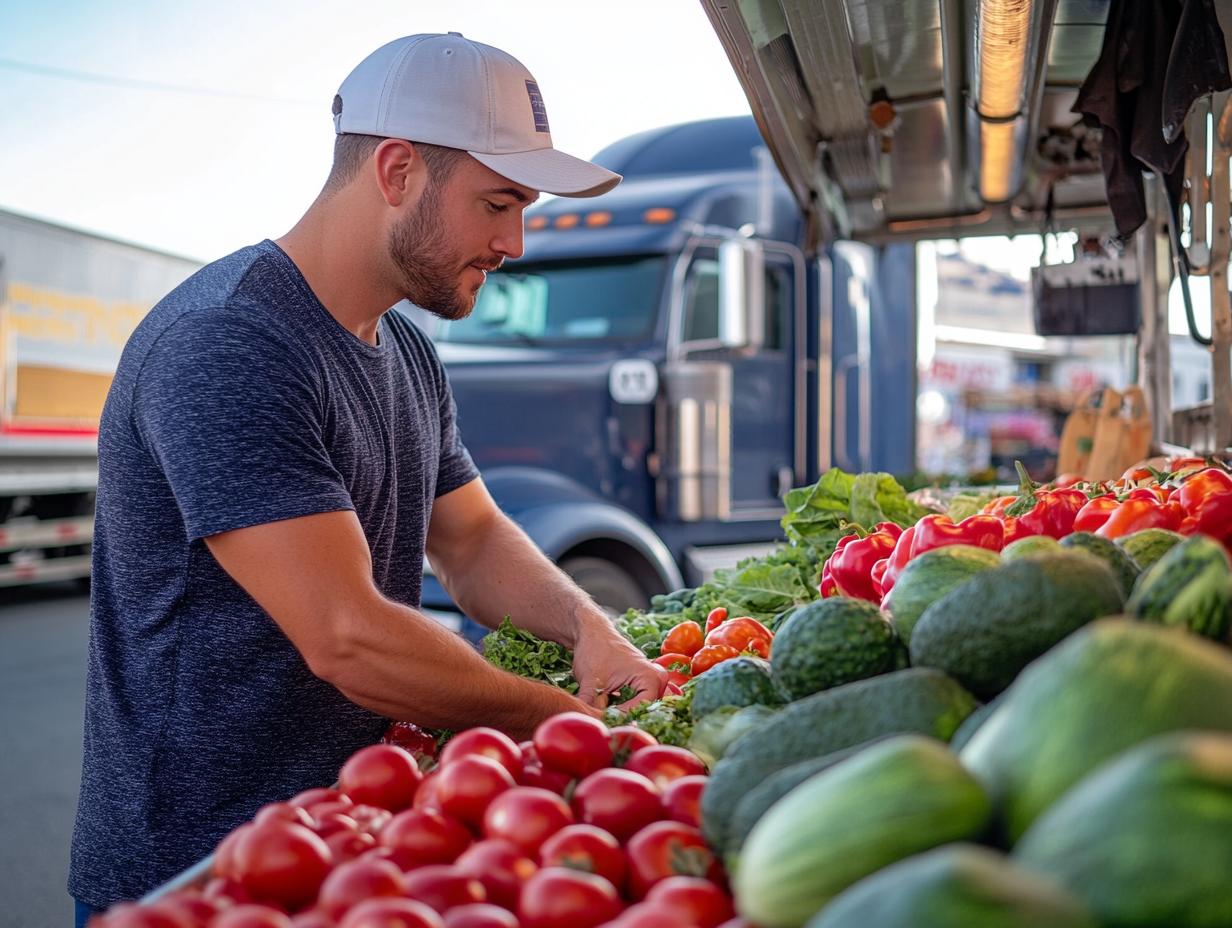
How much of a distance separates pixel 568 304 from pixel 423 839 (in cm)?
615

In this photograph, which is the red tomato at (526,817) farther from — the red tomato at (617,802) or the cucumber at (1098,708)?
the cucumber at (1098,708)

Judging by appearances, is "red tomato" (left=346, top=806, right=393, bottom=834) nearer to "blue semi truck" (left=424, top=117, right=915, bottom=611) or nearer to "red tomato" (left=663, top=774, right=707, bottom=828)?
"red tomato" (left=663, top=774, right=707, bottom=828)

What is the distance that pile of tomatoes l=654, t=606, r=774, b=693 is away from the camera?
101 inches

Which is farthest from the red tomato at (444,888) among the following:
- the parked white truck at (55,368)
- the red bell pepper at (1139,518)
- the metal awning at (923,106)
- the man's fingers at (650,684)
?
the parked white truck at (55,368)

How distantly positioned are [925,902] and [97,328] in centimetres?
1320

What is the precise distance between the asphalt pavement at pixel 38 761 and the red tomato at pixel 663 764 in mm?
3808

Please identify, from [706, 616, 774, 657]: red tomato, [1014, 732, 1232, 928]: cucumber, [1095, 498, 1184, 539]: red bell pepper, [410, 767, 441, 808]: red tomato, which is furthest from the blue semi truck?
[1014, 732, 1232, 928]: cucumber

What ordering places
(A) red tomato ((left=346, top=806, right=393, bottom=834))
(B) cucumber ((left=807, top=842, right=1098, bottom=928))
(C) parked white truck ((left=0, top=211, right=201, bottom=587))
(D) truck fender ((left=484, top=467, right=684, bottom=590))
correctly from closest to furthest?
(B) cucumber ((left=807, top=842, right=1098, bottom=928)), (A) red tomato ((left=346, top=806, right=393, bottom=834)), (D) truck fender ((left=484, top=467, right=684, bottom=590)), (C) parked white truck ((left=0, top=211, right=201, bottom=587))

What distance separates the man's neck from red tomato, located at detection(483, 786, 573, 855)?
1375mm

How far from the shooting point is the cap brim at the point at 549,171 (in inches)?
94.8

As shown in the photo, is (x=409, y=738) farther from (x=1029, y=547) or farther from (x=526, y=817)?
(x=1029, y=547)

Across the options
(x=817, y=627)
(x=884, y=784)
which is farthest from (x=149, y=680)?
(x=884, y=784)

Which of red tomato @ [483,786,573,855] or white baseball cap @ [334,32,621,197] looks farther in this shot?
white baseball cap @ [334,32,621,197]

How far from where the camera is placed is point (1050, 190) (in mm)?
6273
